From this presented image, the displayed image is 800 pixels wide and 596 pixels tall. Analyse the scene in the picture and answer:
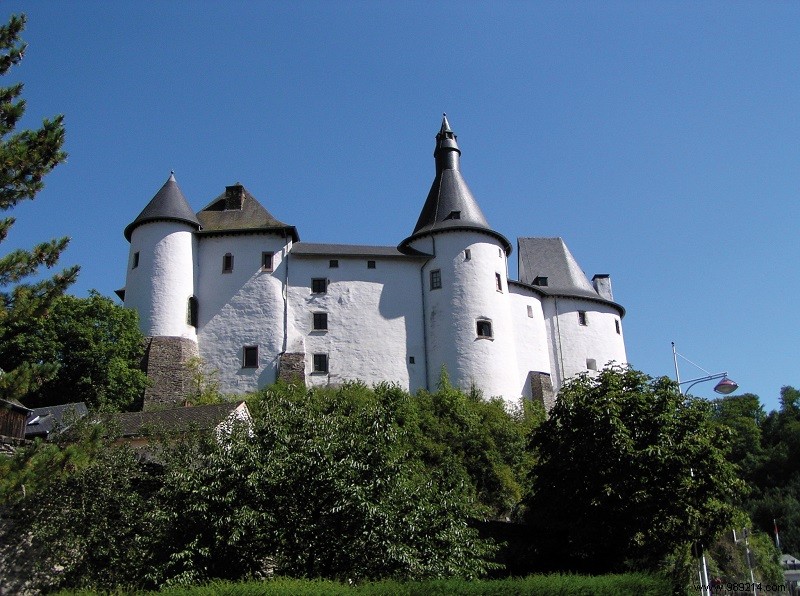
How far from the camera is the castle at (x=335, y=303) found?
149 ft

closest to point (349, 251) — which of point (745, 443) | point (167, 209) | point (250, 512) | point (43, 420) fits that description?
point (167, 209)

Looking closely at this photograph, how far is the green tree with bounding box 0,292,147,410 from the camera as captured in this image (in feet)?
129

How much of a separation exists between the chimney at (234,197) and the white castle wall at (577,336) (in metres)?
20.0

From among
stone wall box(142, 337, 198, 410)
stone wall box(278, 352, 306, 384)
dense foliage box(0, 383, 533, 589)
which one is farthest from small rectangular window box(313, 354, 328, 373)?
dense foliage box(0, 383, 533, 589)

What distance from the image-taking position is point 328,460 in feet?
60.9

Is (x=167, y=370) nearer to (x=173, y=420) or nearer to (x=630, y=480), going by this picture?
(x=173, y=420)

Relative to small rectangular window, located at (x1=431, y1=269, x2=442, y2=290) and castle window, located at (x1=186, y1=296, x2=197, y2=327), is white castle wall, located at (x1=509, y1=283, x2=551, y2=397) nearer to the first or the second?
small rectangular window, located at (x1=431, y1=269, x2=442, y2=290)

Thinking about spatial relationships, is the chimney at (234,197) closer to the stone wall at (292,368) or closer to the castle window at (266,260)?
the castle window at (266,260)

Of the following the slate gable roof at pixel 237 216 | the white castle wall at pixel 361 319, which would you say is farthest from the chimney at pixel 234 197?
the white castle wall at pixel 361 319

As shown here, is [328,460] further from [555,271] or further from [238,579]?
[555,271]

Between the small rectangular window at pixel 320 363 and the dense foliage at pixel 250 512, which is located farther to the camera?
the small rectangular window at pixel 320 363

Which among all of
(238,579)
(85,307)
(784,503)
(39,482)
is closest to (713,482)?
(238,579)

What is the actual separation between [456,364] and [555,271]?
41.4ft

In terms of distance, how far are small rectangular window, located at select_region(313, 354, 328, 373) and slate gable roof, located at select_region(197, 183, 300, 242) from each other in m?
7.60
